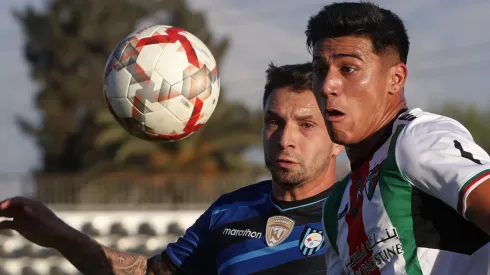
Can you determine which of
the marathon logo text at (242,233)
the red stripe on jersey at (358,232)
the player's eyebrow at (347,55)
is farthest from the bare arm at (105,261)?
the player's eyebrow at (347,55)

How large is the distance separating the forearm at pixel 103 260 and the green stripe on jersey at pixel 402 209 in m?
2.28

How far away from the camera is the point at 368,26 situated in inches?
126

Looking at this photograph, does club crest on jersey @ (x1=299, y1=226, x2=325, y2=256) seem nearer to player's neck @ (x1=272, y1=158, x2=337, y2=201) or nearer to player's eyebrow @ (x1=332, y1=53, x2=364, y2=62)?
player's neck @ (x1=272, y1=158, x2=337, y2=201)

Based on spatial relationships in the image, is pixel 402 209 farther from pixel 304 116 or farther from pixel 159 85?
pixel 159 85

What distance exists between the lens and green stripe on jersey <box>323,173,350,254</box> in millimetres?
3441

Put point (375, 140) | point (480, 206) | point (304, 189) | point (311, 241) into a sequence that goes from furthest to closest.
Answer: point (304, 189) < point (311, 241) < point (375, 140) < point (480, 206)

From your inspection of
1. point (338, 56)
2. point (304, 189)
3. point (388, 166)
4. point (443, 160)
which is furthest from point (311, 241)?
point (443, 160)

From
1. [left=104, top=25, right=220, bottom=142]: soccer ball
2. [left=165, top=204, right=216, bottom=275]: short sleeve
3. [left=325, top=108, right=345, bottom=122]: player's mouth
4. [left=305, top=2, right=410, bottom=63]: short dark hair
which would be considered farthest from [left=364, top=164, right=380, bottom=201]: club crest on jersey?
[left=104, top=25, right=220, bottom=142]: soccer ball

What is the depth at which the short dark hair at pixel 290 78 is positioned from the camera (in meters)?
4.79

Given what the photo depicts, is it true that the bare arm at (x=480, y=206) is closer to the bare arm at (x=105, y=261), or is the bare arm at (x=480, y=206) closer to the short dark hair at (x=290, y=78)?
the short dark hair at (x=290, y=78)

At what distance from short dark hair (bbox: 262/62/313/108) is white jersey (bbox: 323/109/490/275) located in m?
1.77

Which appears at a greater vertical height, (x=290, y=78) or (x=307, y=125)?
(x=290, y=78)

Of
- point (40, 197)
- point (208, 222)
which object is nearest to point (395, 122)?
point (208, 222)

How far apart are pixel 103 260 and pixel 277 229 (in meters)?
0.97
